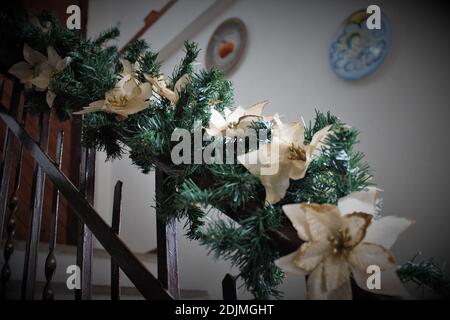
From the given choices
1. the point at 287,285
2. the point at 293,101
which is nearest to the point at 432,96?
the point at 293,101

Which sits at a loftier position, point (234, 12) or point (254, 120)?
point (234, 12)

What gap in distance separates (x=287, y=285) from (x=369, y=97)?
105 centimetres

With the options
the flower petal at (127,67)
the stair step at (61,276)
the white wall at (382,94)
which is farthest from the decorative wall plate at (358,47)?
the stair step at (61,276)

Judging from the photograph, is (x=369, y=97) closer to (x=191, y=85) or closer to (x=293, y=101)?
(x=293, y=101)

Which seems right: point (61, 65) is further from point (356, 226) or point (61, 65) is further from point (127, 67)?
point (356, 226)

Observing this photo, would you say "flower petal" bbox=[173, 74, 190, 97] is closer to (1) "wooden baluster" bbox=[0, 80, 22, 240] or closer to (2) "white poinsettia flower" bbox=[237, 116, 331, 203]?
(2) "white poinsettia flower" bbox=[237, 116, 331, 203]

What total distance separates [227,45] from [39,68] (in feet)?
6.03

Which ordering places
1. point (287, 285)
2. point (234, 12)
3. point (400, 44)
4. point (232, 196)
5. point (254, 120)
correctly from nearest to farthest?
point (232, 196), point (254, 120), point (400, 44), point (287, 285), point (234, 12)

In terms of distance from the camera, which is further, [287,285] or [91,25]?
[91,25]

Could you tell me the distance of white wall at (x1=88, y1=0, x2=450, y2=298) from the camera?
4.44 ft

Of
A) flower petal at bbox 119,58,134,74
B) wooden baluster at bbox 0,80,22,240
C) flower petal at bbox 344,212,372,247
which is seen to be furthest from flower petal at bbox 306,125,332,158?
wooden baluster at bbox 0,80,22,240

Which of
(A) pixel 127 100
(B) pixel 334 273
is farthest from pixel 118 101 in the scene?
(B) pixel 334 273

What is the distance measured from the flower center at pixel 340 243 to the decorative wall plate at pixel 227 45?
2046mm

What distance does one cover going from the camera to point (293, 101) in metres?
1.94
